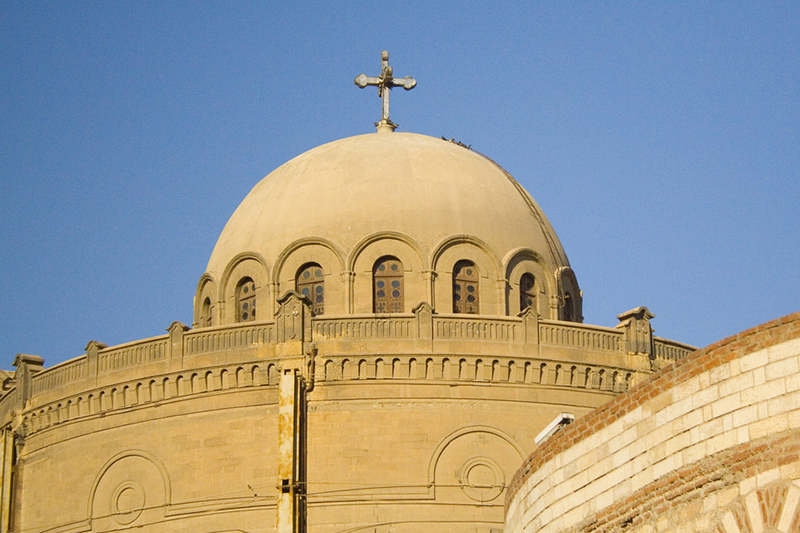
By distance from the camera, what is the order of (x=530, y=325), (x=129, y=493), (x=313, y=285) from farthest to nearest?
Answer: (x=313, y=285)
(x=530, y=325)
(x=129, y=493)

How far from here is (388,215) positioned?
35031 mm

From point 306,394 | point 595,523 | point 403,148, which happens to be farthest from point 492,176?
point 595,523

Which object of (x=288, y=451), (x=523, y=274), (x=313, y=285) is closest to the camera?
(x=288, y=451)

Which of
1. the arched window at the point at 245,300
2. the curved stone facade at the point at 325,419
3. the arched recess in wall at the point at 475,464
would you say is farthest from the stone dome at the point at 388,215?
the arched recess in wall at the point at 475,464

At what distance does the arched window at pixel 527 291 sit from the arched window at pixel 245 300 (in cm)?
641

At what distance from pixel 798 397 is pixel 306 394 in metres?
20.3

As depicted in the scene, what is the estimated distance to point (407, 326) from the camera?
1252 inches

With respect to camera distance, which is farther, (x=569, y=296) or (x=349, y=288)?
(x=569, y=296)

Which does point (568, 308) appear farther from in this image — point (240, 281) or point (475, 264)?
point (240, 281)

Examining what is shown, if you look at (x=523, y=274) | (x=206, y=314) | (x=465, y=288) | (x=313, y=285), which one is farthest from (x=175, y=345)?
(x=523, y=274)

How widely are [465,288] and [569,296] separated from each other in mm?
3570

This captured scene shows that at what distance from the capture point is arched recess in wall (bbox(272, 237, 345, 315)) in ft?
113

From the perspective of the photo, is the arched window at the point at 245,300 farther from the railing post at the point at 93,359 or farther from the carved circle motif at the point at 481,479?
the carved circle motif at the point at 481,479

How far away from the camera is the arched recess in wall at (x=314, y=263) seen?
34.4 metres
